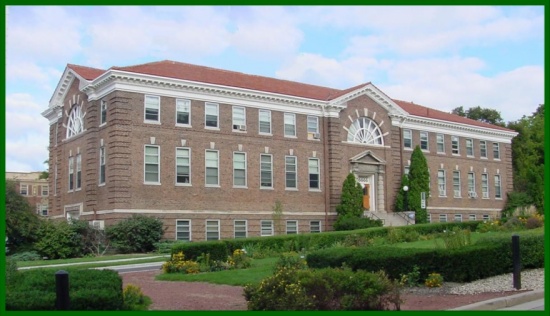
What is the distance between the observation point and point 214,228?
38.7m

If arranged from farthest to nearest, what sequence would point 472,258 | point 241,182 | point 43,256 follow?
point 241,182 < point 43,256 < point 472,258

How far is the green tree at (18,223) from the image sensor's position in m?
34.6

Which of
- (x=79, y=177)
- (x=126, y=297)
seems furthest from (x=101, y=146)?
(x=126, y=297)

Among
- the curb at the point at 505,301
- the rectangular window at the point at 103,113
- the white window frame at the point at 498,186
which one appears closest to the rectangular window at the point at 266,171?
the rectangular window at the point at 103,113

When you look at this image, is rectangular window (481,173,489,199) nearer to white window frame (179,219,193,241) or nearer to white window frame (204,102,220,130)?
white window frame (204,102,220,130)

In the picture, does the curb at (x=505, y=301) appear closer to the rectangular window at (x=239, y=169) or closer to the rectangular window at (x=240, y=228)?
the rectangular window at (x=240, y=228)

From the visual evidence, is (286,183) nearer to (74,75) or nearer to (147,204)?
(147,204)

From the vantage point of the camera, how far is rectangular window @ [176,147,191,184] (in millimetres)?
37969

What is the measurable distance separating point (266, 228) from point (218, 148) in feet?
19.7

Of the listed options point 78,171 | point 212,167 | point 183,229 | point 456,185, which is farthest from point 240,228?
point 456,185

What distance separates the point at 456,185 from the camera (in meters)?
53.7

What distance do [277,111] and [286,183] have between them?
15.6 ft

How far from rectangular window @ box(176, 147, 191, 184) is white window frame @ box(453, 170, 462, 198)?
81.7ft

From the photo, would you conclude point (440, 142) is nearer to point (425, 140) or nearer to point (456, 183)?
point (425, 140)
